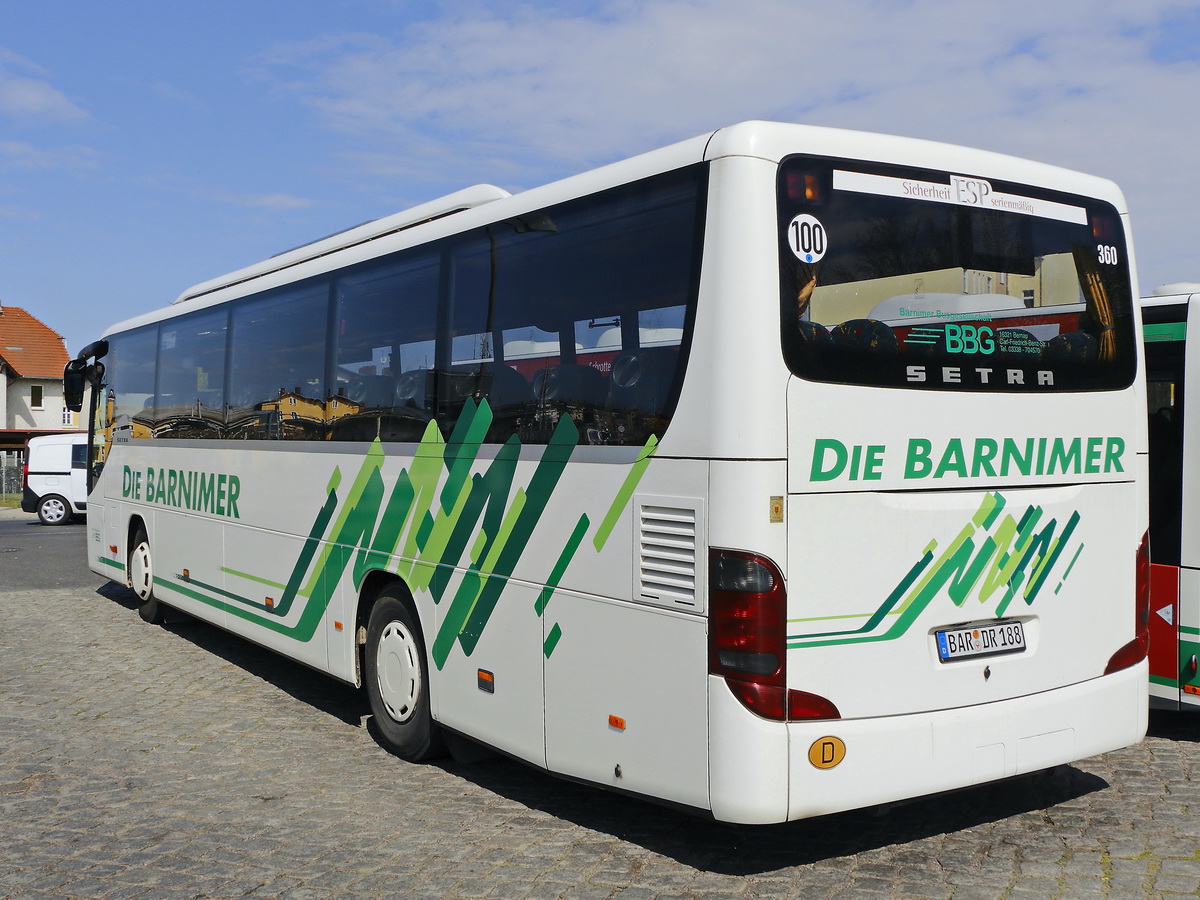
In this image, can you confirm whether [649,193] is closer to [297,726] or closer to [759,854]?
[759,854]

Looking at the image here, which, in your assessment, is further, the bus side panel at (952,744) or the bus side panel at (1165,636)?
the bus side panel at (1165,636)

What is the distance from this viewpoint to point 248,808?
19.7ft

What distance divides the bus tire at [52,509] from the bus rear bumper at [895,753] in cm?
2932

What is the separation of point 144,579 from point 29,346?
6572cm

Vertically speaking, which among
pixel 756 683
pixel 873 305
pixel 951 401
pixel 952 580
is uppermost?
pixel 873 305

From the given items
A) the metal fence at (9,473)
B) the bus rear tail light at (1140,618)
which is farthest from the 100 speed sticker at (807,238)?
the metal fence at (9,473)

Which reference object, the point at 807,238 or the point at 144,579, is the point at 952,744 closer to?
the point at 807,238

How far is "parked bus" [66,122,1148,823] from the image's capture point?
4.53 metres

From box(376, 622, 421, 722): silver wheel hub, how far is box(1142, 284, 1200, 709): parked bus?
440cm

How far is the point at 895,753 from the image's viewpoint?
4688 millimetres

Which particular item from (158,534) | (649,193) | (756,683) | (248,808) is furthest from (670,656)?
(158,534)

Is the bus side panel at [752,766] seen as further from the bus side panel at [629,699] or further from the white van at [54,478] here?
the white van at [54,478]

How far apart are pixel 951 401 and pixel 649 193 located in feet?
5.12

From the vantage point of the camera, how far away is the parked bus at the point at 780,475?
178 inches
